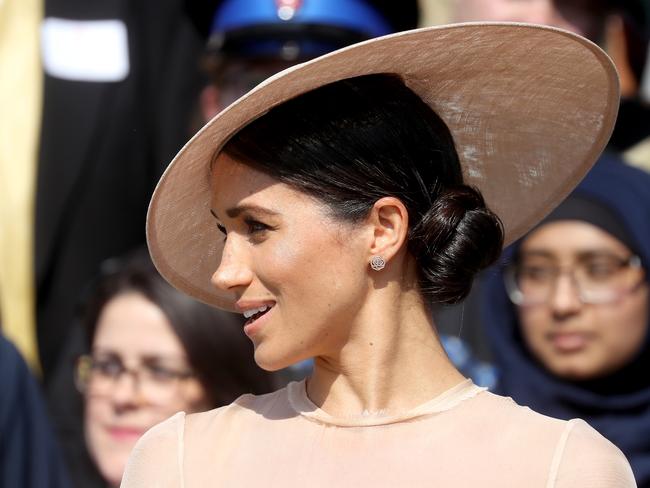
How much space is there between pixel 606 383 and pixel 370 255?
7.74 feet

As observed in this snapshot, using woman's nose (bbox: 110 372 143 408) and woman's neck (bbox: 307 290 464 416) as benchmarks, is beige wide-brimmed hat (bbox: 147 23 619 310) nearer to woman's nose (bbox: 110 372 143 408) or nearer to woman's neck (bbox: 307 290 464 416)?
woman's neck (bbox: 307 290 464 416)

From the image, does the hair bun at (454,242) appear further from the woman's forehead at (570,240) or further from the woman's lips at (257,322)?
the woman's forehead at (570,240)

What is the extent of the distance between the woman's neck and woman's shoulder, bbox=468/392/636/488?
0.44 feet

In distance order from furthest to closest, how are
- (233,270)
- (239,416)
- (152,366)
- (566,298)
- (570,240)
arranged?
(570,240) < (566,298) < (152,366) < (239,416) < (233,270)

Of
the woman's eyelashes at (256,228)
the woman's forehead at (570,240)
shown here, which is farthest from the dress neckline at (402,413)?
the woman's forehead at (570,240)

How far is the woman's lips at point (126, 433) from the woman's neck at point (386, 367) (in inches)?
68.3

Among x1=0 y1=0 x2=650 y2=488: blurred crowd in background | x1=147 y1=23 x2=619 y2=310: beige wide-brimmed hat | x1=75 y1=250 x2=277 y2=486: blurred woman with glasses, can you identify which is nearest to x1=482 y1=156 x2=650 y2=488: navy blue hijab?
x1=0 y1=0 x2=650 y2=488: blurred crowd in background

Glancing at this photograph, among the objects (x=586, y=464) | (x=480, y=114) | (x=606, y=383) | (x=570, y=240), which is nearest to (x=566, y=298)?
(x=570, y=240)

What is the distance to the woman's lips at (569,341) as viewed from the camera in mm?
4266

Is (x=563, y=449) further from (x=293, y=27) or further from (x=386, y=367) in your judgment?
(x=293, y=27)

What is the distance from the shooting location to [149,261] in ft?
13.9

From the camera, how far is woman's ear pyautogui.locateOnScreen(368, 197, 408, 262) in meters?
2.23

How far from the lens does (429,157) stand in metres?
2.28

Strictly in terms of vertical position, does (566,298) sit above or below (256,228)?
below
